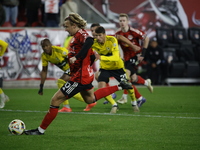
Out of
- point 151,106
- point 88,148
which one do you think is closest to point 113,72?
point 151,106

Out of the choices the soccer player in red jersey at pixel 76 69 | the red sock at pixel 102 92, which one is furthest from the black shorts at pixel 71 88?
the red sock at pixel 102 92

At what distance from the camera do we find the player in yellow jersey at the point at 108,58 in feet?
35.0

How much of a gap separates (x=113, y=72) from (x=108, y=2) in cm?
1172

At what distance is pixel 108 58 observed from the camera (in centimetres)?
1027

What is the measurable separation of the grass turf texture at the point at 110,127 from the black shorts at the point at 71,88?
25.8 inches

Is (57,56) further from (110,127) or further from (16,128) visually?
(16,128)

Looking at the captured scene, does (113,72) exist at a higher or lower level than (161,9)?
lower

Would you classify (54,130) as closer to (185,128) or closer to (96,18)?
(185,128)

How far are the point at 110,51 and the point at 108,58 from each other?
1051mm

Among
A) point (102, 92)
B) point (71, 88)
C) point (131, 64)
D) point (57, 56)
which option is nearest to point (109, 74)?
point (57, 56)

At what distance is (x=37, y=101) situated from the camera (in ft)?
47.4

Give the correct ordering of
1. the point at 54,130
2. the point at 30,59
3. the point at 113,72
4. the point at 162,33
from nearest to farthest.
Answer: the point at 54,130, the point at 113,72, the point at 30,59, the point at 162,33

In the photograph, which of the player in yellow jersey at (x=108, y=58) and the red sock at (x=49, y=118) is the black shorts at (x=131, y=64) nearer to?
the player in yellow jersey at (x=108, y=58)

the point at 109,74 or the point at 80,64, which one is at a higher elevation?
the point at 80,64
